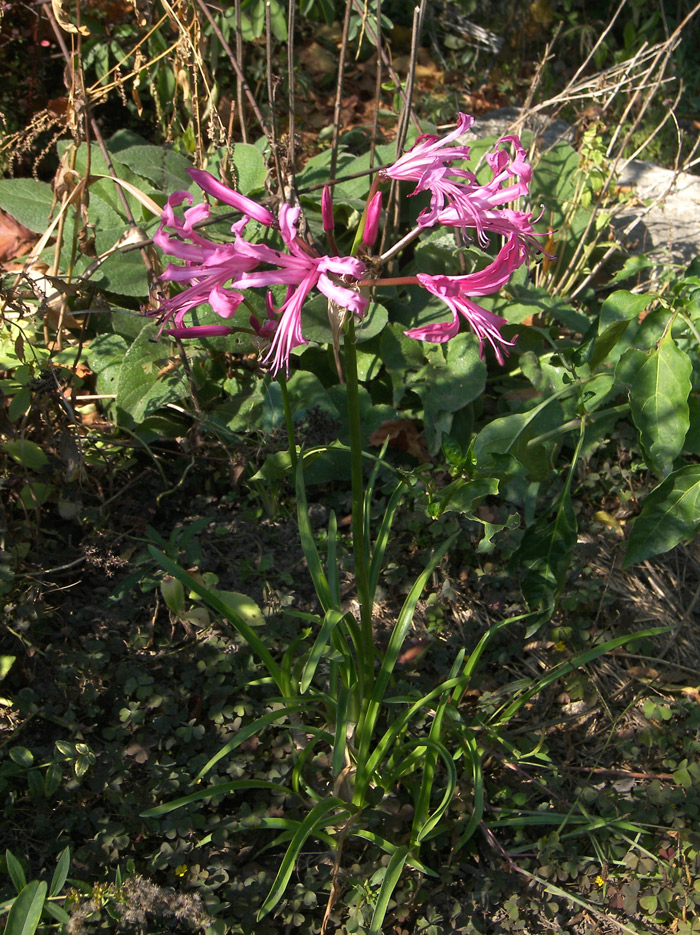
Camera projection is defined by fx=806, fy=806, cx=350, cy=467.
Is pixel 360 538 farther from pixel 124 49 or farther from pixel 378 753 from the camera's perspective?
pixel 124 49

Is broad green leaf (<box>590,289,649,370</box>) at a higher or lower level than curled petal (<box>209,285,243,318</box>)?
lower

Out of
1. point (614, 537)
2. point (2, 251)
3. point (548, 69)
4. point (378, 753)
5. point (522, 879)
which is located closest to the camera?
point (378, 753)

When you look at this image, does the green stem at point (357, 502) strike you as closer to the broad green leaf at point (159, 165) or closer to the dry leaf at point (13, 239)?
the broad green leaf at point (159, 165)

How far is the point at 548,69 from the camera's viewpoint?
17.0 feet

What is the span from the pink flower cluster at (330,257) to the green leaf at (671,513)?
2.51 feet

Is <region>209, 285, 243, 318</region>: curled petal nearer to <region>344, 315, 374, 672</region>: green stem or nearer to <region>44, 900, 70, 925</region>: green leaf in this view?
<region>344, 315, 374, 672</region>: green stem

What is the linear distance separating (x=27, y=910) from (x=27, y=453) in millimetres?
1197

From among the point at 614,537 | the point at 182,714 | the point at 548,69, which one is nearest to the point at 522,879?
the point at 182,714

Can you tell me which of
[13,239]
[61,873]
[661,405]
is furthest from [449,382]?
[13,239]

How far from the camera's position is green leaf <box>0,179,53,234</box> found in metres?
2.82

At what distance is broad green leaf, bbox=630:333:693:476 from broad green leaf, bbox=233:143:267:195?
5.13ft

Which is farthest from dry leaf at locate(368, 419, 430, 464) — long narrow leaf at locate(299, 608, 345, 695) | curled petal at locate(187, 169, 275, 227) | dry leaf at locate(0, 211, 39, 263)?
dry leaf at locate(0, 211, 39, 263)

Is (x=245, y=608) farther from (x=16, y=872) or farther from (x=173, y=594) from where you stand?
(x=16, y=872)

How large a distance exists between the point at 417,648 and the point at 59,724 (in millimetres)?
926
